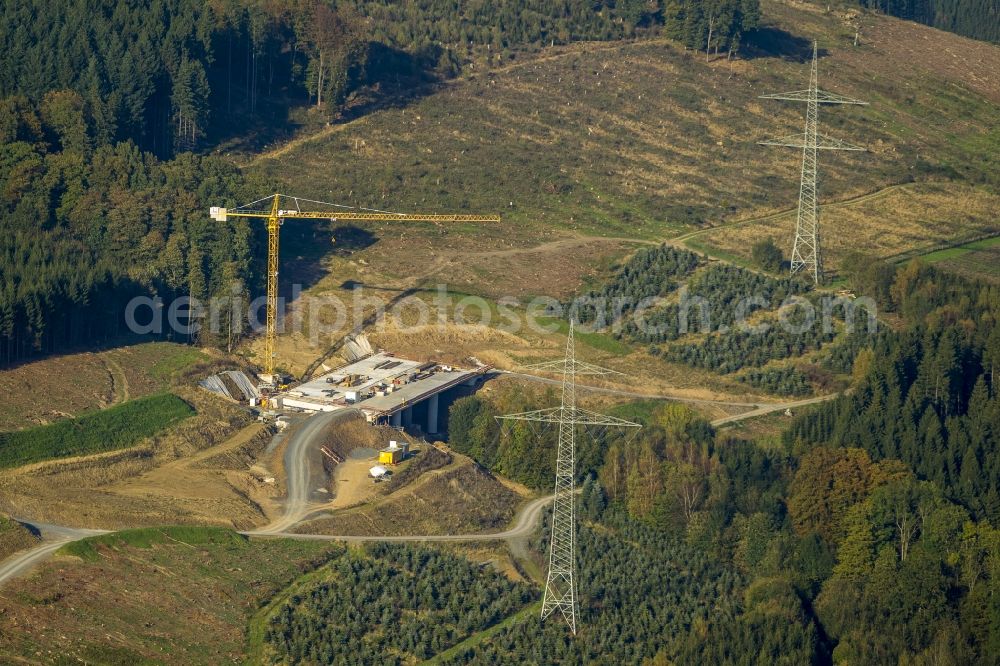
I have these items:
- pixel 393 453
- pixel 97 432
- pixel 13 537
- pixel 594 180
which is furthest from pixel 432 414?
pixel 594 180

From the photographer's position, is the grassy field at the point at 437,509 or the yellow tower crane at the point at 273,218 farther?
the yellow tower crane at the point at 273,218

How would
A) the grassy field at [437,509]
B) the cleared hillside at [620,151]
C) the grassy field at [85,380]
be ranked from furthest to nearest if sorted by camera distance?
the cleared hillside at [620,151], the grassy field at [85,380], the grassy field at [437,509]

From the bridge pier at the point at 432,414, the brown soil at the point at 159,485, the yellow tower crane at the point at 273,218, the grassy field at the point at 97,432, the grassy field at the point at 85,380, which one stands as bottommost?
the bridge pier at the point at 432,414

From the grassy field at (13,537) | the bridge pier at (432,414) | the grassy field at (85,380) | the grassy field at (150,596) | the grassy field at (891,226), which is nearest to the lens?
the grassy field at (150,596)

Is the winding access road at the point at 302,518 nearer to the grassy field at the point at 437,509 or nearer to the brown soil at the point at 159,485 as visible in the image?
the grassy field at the point at 437,509

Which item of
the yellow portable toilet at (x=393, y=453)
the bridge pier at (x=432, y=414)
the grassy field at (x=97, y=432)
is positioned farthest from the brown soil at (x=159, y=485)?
the bridge pier at (x=432, y=414)

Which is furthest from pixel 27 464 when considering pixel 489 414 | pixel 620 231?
pixel 620 231

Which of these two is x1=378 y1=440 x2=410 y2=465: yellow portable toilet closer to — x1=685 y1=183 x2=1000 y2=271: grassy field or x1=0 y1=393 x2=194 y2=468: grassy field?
x1=0 y1=393 x2=194 y2=468: grassy field
